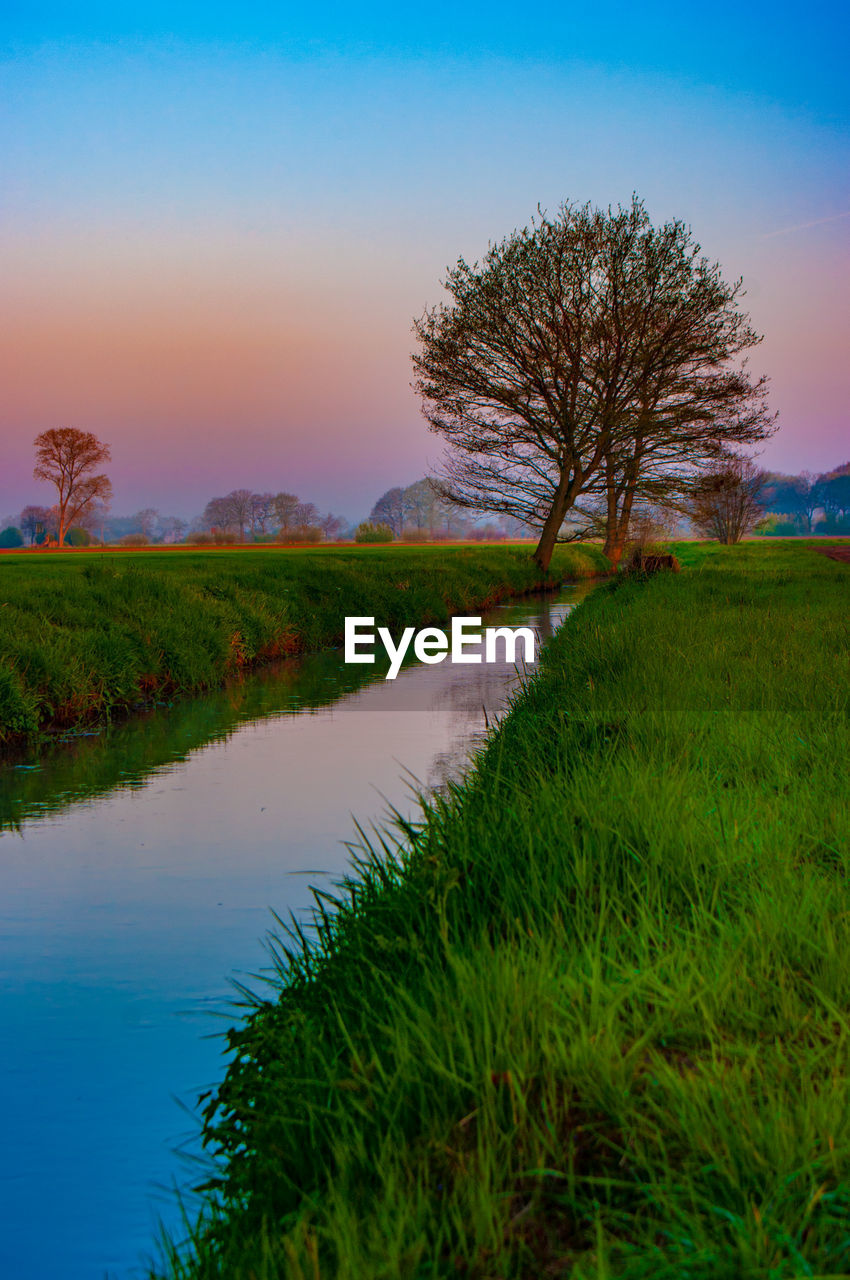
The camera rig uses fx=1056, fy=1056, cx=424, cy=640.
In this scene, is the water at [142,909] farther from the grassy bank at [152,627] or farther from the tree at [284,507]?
the tree at [284,507]

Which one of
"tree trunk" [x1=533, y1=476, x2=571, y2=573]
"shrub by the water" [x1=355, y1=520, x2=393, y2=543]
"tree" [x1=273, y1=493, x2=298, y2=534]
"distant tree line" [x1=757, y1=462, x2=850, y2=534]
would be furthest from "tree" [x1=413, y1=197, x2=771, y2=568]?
"distant tree line" [x1=757, y1=462, x2=850, y2=534]

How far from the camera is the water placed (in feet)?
9.41

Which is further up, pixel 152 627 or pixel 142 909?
pixel 152 627

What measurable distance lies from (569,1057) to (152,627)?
33.8 ft

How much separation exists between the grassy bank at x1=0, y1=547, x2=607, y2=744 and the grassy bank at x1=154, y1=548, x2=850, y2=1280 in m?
6.24

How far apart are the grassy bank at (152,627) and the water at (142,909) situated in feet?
2.13

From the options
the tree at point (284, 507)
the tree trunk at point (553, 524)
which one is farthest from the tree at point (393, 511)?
the tree trunk at point (553, 524)

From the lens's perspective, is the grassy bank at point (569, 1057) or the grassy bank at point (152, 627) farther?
the grassy bank at point (152, 627)

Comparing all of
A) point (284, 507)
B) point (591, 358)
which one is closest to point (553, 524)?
point (591, 358)

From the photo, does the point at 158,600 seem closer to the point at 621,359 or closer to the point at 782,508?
the point at 621,359

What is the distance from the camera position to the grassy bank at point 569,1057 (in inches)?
72.0

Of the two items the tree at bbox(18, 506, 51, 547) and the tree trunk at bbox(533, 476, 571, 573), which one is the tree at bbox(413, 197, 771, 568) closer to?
the tree trunk at bbox(533, 476, 571, 573)

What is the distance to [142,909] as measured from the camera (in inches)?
196

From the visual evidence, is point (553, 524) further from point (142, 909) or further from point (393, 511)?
point (393, 511)
